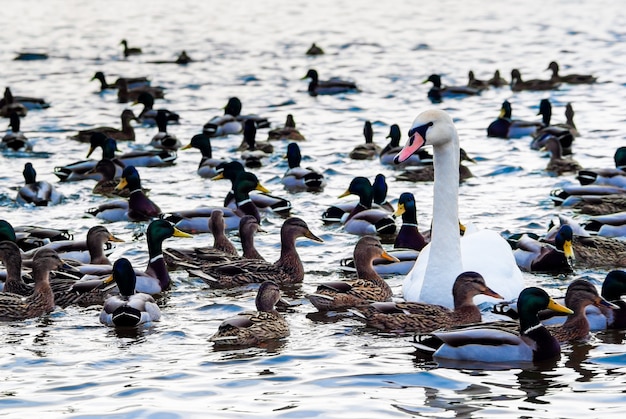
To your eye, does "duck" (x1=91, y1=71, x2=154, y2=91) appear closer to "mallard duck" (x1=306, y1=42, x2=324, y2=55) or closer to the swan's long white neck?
"mallard duck" (x1=306, y1=42, x2=324, y2=55)

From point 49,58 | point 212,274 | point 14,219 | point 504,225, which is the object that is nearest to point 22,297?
point 212,274

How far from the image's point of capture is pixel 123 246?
14992 millimetres

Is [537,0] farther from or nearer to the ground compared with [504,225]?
farther from the ground

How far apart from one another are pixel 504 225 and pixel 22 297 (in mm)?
6151

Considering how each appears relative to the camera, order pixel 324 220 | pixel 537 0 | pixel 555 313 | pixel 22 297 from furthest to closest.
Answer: pixel 537 0 < pixel 324 220 < pixel 22 297 < pixel 555 313

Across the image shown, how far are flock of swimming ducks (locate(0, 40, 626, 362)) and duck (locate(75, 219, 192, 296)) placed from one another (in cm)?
1

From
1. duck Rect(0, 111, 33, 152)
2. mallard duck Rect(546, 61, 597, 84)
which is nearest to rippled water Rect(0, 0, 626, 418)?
mallard duck Rect(546, 61, 597, 84)

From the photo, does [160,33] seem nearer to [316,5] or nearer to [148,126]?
[316,5]

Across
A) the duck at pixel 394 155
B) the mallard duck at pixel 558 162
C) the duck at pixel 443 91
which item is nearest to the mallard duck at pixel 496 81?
the duck at pixel 443 91

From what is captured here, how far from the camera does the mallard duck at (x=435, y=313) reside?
1063 centimetres

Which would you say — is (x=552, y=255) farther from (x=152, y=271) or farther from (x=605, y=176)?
A: (x=605, y=176)

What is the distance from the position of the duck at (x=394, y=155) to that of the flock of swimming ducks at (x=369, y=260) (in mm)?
44

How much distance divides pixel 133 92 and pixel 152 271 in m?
15.9

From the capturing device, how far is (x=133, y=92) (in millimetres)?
28172
